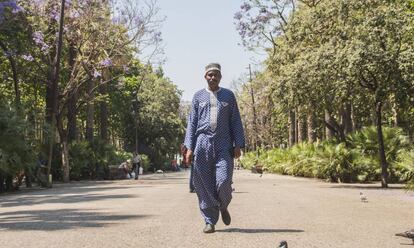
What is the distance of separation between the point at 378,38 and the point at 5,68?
22.5m

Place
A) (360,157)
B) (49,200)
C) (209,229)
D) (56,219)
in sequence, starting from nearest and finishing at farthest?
(209,229), (56,219), (49,200), (360,157)

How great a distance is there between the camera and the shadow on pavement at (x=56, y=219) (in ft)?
30.5

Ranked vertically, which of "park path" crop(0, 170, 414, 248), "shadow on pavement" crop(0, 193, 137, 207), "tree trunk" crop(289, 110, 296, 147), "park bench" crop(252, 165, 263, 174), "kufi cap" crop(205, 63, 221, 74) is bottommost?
"park path" crop(0, 170, 414, 248)

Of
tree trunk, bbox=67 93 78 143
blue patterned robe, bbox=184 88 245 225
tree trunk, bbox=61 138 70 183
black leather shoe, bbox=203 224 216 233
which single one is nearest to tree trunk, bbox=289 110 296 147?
tree trunk, bbox=67 93 78 143

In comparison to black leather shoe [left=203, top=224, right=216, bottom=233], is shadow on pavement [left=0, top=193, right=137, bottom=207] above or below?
above

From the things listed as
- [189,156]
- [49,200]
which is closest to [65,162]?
[49,200]

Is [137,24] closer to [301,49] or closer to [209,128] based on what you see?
[301,49]

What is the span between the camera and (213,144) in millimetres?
8422

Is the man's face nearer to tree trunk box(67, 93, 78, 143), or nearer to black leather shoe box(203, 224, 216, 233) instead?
black leather shoe box(203, 224, 216, 233)

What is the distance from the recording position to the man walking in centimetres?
823

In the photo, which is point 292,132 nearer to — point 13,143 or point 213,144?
point 13,143

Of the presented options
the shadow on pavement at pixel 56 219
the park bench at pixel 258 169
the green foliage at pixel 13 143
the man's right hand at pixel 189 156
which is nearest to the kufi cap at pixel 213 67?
the man's right hand at pixel 189 156

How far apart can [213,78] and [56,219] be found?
3.84 m

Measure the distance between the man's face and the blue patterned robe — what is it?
11cm
